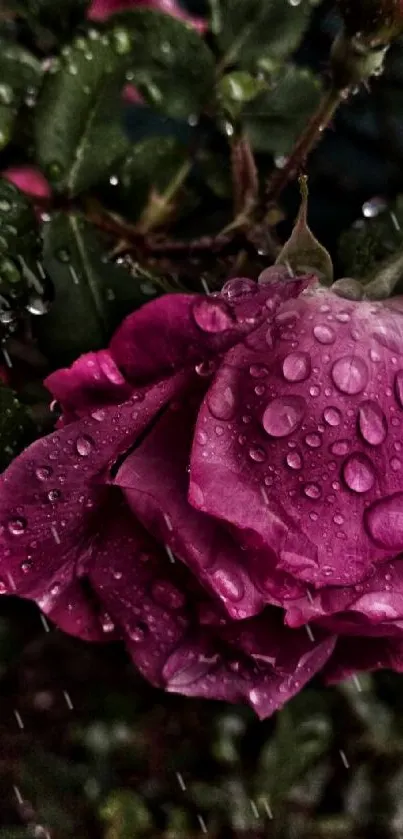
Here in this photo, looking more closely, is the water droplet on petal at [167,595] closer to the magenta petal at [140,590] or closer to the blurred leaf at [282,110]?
the magenta petal at [140,590]

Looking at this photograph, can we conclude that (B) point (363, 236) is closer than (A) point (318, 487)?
No

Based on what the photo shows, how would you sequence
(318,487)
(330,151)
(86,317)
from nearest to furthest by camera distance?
(318,487)
(86,317)
(330,151)

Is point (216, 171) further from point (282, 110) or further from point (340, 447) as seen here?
point (340, 447)

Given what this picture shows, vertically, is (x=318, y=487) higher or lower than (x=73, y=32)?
lower

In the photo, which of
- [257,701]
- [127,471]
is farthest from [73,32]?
[257,701]

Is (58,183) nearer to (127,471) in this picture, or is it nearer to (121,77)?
(121,77)

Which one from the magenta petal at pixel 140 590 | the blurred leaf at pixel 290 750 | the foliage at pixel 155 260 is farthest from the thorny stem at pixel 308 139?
the blurred leaf at pixel 290 750
